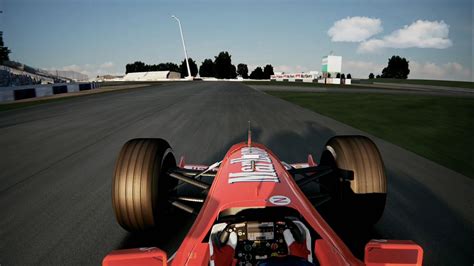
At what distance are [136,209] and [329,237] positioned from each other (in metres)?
1.91

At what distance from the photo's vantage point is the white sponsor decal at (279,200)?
2.22 meters

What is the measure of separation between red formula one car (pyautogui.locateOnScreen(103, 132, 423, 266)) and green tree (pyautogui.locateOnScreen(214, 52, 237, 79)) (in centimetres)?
14240

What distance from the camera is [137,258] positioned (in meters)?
1.93

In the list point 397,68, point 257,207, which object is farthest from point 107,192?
point 397,68

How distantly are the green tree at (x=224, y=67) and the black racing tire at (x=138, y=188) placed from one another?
468 feet

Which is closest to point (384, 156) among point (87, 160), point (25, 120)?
point (87, 160)

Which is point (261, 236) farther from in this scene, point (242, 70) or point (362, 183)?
point (242, 70)

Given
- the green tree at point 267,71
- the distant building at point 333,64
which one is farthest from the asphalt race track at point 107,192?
the green tree at point 267,71

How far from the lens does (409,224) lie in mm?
3570

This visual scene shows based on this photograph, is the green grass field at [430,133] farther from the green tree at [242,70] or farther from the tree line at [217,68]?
the green tree at [242,70]

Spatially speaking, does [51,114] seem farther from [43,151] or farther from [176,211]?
[176,211]

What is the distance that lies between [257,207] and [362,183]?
5.25ft

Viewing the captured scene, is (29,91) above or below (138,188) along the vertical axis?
above

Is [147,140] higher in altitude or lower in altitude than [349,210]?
higher
